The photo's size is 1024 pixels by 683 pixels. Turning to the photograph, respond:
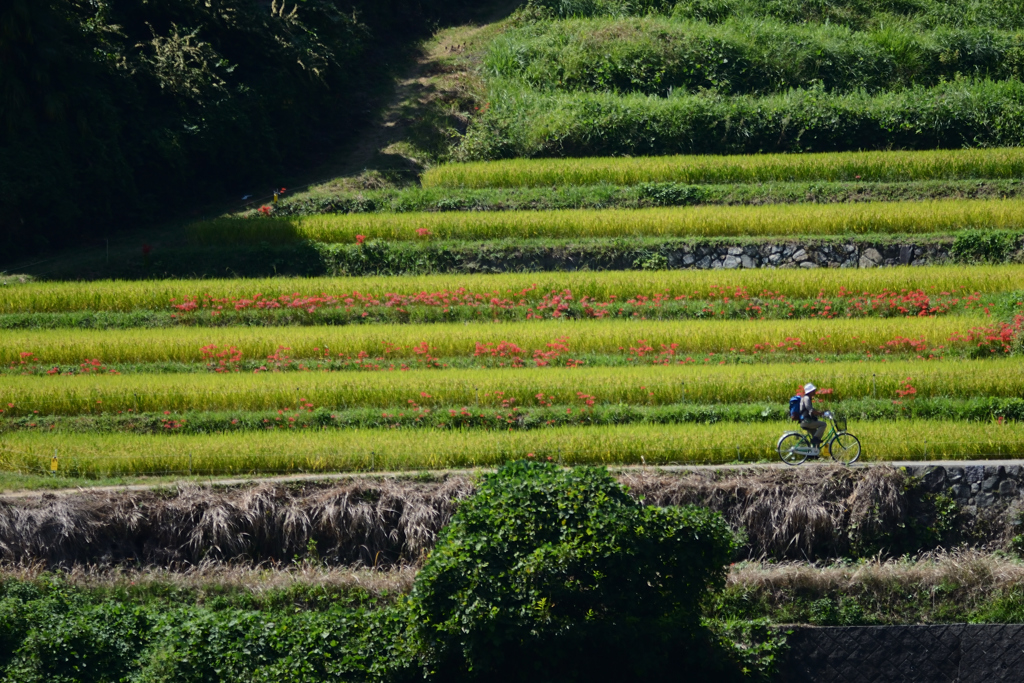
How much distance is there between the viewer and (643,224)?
23.3m

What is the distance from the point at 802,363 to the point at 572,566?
27.1ft

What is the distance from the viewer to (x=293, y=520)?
1405 centimetres

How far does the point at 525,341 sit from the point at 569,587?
798 centimetres

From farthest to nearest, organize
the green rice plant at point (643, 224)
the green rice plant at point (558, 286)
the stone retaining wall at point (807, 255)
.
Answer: the green rice plant at point (643, 224) < the stone retaining wall at point (807, 255) < the green rice plant at point (558, 286)

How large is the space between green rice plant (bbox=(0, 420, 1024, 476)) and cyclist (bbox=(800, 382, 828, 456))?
870mm

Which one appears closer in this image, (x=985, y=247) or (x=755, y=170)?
(x=985, y=247)

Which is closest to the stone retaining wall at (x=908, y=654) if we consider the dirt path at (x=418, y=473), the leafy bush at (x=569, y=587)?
the leafy bush at (x=569, y=587)

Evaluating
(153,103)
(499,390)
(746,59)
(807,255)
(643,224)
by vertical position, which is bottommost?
(499,390)

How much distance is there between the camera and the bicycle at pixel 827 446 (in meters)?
14.5

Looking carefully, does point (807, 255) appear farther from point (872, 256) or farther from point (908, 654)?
point (908, 654)

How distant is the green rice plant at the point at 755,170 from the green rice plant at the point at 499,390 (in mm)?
9560

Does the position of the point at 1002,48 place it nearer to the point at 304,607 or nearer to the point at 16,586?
the point at 304,607

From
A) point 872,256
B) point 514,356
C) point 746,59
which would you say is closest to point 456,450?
point 514,356

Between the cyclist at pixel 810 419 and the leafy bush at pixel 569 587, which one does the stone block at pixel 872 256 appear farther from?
the leafy bush at pixel 569 587
